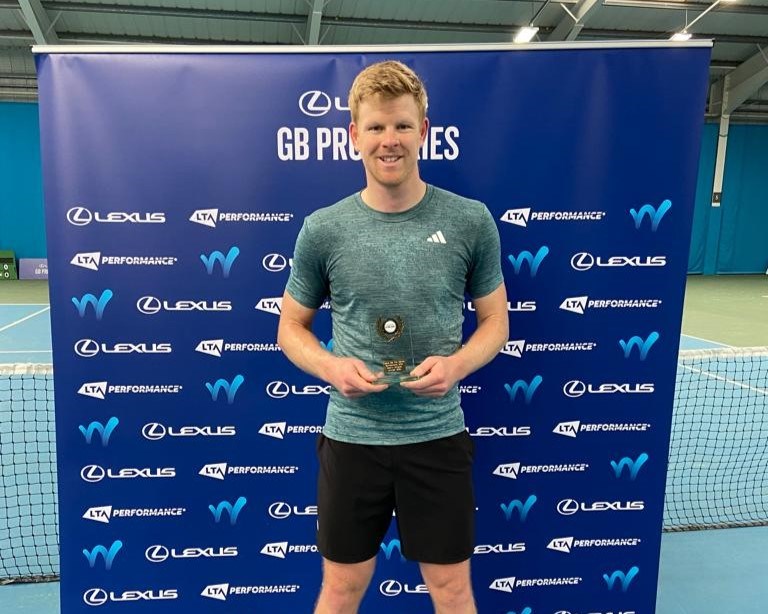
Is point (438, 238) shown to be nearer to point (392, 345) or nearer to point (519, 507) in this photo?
point (392, 345)

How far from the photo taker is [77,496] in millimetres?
2369

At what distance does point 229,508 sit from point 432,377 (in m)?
1.45

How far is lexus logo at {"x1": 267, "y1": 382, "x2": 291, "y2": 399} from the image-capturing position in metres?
2.37

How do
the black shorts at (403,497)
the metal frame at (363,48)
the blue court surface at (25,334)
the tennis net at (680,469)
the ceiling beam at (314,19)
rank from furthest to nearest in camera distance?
1. the ceiling beam at (314,19)
2. the blue court surface at (25,334)
3. the tennis net at (680,469)
4. the metal frame at (363,48)
5. the black shorts at (403,497)

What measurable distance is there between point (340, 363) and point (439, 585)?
0.84 meters

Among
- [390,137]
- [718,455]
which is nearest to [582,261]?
[390,137]

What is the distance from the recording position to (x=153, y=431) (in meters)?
2.37

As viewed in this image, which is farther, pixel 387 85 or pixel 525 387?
pixel 525 387

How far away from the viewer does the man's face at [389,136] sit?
152cm

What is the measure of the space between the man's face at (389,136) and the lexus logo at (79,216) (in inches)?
50.7

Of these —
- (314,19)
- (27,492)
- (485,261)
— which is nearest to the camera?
(485,261)

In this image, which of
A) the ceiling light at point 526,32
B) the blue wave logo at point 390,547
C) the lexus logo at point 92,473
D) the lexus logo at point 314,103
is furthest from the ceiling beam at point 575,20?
the lexus logo at point 92,473

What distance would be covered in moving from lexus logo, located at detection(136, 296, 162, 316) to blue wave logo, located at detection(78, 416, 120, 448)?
48cm

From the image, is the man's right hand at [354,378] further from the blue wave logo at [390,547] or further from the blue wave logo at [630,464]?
the blue wave logo at [630,464]
